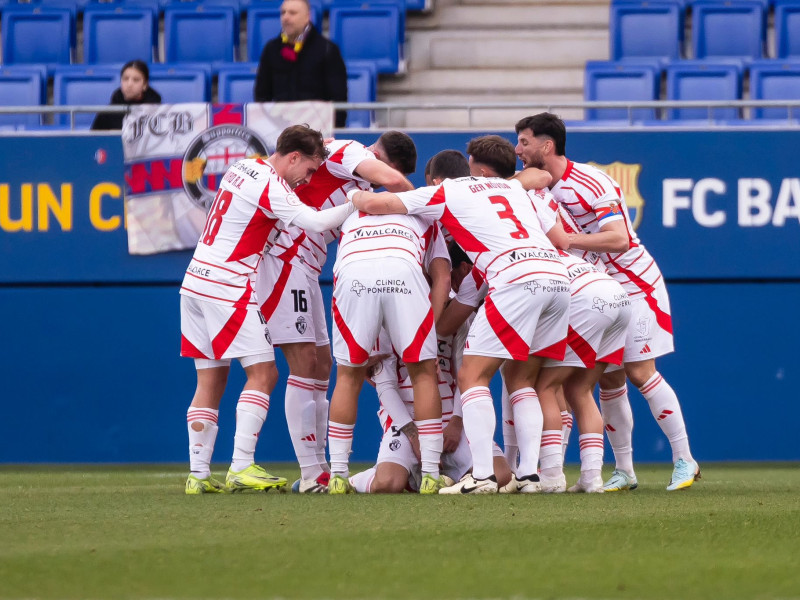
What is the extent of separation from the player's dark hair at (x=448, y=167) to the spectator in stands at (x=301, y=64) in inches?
111

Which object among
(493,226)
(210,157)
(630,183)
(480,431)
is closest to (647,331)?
(493,226)

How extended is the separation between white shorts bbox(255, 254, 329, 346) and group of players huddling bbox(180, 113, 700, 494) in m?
0.01

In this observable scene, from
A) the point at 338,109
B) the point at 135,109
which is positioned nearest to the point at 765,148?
the point at 338,109

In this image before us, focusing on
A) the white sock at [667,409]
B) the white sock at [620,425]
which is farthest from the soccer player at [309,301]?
the white sock at [667,409]

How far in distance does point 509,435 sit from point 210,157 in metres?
3.85

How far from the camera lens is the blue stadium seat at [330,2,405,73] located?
1123 centimetres

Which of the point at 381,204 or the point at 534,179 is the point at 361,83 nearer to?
the point at 534,179

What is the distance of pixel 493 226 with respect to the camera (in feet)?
19.7

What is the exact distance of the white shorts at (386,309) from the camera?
5961mm

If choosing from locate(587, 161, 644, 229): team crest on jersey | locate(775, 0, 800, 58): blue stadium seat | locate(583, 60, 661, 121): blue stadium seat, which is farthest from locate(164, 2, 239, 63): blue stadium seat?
locate(775, 0, 800, 58): blue stadium seat

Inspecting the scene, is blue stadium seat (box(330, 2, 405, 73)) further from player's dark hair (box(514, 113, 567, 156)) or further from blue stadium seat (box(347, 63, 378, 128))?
player's dark hair (box(514, 113, 567, 156))

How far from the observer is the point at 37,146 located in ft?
31.5

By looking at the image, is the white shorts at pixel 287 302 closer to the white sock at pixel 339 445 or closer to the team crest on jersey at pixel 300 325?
the team crest on jersey at pixel 300 325

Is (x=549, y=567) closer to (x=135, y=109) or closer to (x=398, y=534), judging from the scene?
(x=398, y=534)
